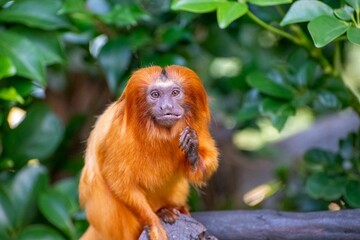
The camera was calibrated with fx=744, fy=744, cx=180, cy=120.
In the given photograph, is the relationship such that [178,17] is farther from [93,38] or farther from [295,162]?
[295,162]

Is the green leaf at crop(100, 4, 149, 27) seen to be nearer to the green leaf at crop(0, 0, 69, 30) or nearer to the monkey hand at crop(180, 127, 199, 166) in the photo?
the green leaf at crop(0, 0, 69, 30)

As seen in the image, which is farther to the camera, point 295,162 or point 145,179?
point 295,162

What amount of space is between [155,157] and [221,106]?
2.53 m

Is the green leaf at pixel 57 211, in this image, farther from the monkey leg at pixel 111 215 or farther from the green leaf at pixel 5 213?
the monkey leg at pixel 111 215

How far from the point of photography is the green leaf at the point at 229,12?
329 centimetres


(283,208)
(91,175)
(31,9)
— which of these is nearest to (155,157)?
(91,175)

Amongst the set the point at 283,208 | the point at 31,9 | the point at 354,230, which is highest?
the point at 31,9

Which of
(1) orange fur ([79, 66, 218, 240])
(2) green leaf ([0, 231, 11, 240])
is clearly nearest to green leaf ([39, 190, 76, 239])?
(2) green leaf ([0, 231, 11, 240])

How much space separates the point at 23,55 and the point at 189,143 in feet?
3.85

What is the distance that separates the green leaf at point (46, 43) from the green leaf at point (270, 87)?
1.02m

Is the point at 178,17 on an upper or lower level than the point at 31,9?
lower

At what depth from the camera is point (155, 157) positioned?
323 cm

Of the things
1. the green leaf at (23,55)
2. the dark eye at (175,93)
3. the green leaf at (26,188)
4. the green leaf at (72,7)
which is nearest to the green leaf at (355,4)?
the dark eye at (175,93)

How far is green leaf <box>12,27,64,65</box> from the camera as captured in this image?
392cm
